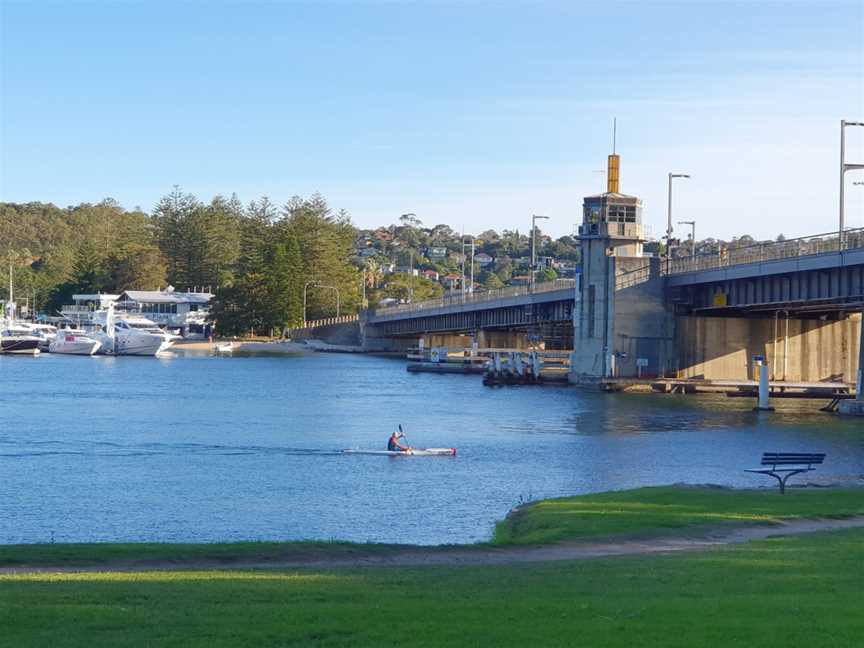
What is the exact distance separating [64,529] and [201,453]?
20.8 metres

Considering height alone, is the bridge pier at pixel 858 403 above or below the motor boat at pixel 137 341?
below

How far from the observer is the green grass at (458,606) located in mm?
14109

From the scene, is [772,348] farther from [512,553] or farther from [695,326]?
[512,553]

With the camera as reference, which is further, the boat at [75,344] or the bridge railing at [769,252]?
the boat at [75,344]

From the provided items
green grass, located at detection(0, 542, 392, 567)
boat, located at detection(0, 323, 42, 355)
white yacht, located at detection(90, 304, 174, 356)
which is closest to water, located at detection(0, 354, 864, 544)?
green grass, located at detection(0, 542, 392, 567)

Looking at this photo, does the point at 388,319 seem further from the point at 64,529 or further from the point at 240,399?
the point at 64,529

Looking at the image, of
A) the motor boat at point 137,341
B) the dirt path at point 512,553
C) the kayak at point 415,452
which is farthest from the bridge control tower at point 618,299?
the dirt path at point 512,553

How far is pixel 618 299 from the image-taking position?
341 feet

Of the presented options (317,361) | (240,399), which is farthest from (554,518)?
(317,361)

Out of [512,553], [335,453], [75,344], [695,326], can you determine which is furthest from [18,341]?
[512,553]

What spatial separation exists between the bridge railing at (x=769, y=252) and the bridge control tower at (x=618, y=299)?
10.3ft

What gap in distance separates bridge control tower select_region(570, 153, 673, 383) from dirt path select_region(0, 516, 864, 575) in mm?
75794

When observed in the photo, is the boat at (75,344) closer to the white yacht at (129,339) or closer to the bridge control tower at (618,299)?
the white yacht at (129,339)

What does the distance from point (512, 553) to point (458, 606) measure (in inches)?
313
